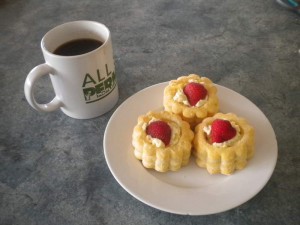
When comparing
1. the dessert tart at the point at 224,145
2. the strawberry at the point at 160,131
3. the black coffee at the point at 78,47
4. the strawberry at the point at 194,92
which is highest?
the black coffee at the point at 78,47

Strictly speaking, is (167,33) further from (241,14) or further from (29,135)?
(29,135)

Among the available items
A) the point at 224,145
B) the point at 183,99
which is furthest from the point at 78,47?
the point at 224,145

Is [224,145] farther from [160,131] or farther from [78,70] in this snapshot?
[78,70]

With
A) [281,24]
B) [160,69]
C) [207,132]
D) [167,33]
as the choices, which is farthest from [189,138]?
[281,24]

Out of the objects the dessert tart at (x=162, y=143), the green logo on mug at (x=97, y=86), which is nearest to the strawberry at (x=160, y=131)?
the dessert tart at (x=162, y=143)

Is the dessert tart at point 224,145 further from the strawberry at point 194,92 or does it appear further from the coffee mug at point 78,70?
the coffee mug at point 78,70
